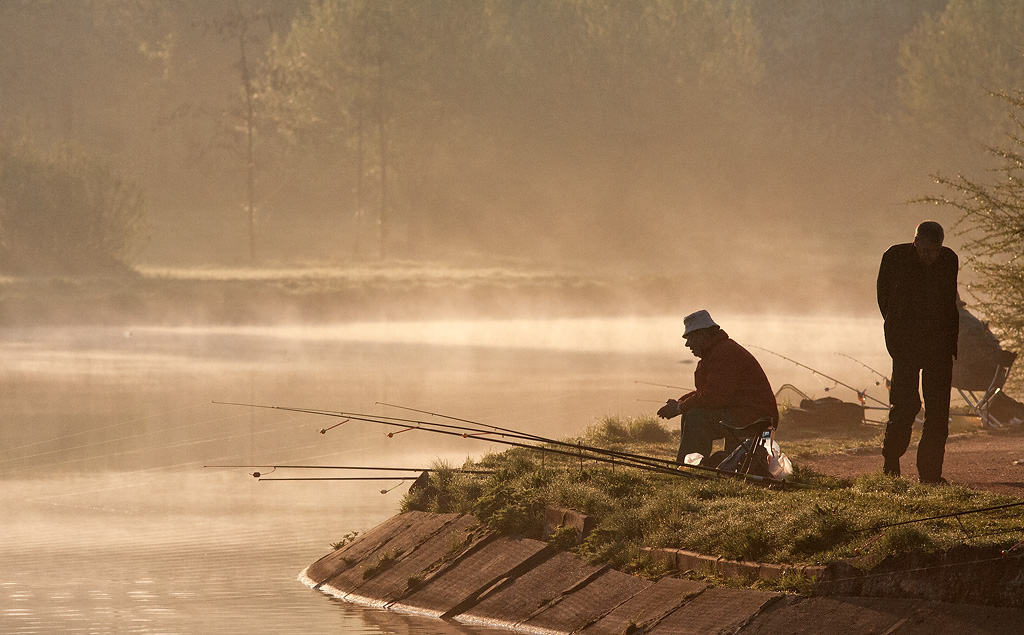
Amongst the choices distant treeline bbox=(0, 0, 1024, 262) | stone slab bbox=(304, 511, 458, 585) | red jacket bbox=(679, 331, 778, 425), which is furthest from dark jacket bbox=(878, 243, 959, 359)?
distant treeline bbox=(0, 0, 1024, 262)

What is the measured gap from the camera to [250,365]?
34.0 meters

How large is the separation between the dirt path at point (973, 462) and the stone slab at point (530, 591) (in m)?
3.00

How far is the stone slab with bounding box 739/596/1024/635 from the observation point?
7453 millimetres

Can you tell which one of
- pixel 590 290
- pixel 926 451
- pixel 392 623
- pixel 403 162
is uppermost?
pixel 403 162

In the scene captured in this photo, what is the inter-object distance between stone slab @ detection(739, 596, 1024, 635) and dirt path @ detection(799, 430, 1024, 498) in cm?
299

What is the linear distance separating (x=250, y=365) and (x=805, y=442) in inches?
768

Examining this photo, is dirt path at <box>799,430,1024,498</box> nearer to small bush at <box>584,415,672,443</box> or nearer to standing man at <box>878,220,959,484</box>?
standing man at <box>878,220,959,484</box>

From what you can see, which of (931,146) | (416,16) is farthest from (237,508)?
(931,146)

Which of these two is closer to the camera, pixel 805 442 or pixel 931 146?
pixel 805 442

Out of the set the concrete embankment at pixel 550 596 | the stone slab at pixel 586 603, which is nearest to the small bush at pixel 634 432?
the concrete embankment at pixel 550 596

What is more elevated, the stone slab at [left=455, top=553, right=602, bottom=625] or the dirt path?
the dirt path

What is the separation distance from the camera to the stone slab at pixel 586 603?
941 cm

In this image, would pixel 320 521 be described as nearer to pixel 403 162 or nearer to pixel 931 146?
pixel 403 162

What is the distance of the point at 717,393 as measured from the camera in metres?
11.3
